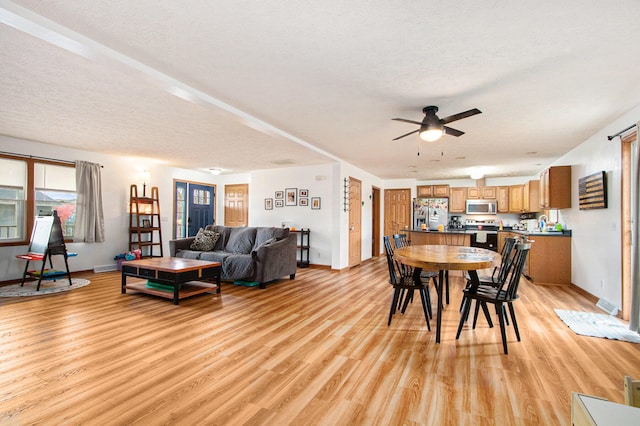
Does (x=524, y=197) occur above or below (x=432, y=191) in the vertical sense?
below

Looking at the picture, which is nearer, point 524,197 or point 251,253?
point 251,253

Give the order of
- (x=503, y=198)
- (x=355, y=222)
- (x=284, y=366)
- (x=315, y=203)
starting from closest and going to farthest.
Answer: (x=284, y=366)
(x=315, y=203)
(x=355, y=222)
(x=503, y=198)

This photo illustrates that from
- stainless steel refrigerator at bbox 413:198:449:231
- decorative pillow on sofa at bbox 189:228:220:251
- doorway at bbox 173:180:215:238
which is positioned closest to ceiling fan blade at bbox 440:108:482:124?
decorative pillow on sofa at bbox 189:228:220:251

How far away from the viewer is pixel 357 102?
3.33 metres

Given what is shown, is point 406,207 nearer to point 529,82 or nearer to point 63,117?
point 529,82

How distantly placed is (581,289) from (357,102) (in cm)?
464

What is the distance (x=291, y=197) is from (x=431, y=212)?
176 inches

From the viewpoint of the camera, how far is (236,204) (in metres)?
8.98

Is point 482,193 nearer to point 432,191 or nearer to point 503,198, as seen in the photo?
point 503,198

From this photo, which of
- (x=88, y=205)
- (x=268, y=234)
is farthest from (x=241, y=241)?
(x=88, y=205)

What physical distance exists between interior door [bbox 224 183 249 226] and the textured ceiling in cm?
407

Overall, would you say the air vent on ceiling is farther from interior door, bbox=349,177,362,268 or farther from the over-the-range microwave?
the over-the-range microwave

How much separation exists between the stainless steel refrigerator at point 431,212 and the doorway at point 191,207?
6175mm

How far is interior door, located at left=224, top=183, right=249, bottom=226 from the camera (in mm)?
8828
